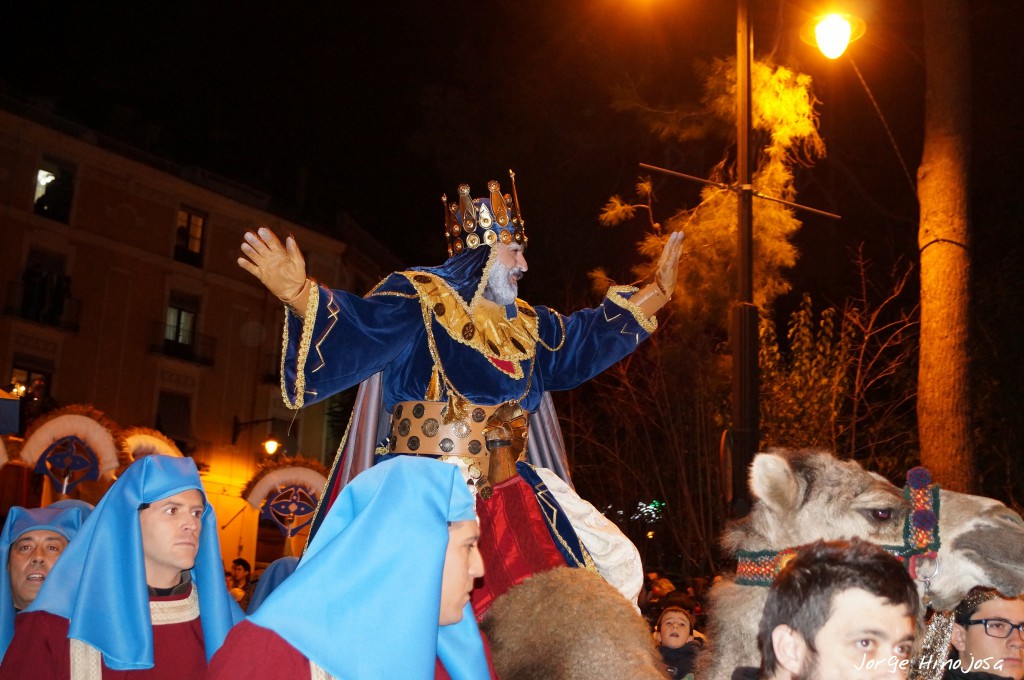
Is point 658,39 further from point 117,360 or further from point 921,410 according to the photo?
point 117,360

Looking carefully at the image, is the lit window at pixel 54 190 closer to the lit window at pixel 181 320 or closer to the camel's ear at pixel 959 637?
the lit window at pixel 181 320

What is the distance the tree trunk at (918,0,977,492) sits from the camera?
29.9 ft

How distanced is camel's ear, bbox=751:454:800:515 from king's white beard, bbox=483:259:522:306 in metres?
1.83

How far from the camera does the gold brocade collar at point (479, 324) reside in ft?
16.3

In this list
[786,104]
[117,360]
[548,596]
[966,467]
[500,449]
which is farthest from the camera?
[117,360]

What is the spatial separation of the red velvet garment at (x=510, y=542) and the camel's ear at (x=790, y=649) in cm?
170

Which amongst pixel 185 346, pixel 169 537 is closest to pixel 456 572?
pixel 169 537

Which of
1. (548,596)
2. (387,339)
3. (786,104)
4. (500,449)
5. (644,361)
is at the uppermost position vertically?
(786,104)

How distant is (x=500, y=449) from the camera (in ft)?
15.7

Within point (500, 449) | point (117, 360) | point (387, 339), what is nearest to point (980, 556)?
point (500, 449)

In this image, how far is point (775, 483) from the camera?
11.7ft

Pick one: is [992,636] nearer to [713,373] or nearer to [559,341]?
[559,341]

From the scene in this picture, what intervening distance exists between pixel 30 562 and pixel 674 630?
3575mm

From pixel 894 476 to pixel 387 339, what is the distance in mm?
8945
